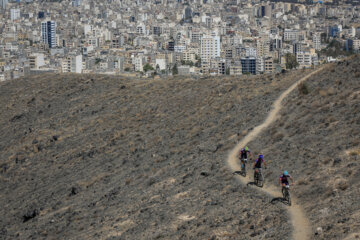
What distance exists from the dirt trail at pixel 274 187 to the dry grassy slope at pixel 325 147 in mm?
220

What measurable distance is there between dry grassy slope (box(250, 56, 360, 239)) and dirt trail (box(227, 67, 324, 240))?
22cm

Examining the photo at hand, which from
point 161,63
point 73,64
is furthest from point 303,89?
point 161,63

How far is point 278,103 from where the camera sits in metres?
25.6

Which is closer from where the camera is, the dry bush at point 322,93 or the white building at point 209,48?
the dry bush at point 322,93

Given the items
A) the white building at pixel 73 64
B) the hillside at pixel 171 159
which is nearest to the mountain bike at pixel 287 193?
the hillside at pixel 171 159

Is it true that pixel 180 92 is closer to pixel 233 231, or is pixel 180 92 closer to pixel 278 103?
pixel 278 103

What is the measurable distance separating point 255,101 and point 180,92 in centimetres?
706

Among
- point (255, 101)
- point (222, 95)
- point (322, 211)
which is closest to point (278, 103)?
point (255, 101)

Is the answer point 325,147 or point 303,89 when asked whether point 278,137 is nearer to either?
point 325,147

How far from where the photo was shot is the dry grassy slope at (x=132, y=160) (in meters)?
17.1

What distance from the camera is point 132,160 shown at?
2486 cm

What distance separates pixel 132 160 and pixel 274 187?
849cm

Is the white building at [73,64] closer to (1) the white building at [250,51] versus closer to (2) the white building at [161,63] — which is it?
(2) the white building at [161,63]

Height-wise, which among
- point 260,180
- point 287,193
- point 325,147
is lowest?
point 260,180
